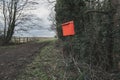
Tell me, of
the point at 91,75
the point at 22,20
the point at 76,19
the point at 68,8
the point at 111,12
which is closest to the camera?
the point at 91,75

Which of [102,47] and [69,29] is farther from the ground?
[69,29]

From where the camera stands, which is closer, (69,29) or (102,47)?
(102,47)

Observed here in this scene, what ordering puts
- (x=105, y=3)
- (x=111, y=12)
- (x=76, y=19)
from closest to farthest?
(x=111, y=12), (x=105, y=3), (x=76, y=19)

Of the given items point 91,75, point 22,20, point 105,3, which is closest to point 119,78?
point 91,75

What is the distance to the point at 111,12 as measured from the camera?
5434 millimetres

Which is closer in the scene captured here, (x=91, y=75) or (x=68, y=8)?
(x=91, y=75)

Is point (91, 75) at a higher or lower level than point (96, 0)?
lower

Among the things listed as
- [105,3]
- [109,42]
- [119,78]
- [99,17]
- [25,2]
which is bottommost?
[119,78]

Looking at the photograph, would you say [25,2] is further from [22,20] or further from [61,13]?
[61,13]

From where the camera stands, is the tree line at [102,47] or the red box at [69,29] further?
the red box at [69,29]

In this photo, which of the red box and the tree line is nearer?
the tree line

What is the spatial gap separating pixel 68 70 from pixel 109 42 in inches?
58.2

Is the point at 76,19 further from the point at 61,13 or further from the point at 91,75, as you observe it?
the point at 91,75

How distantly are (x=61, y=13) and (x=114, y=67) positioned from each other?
31.0ft
